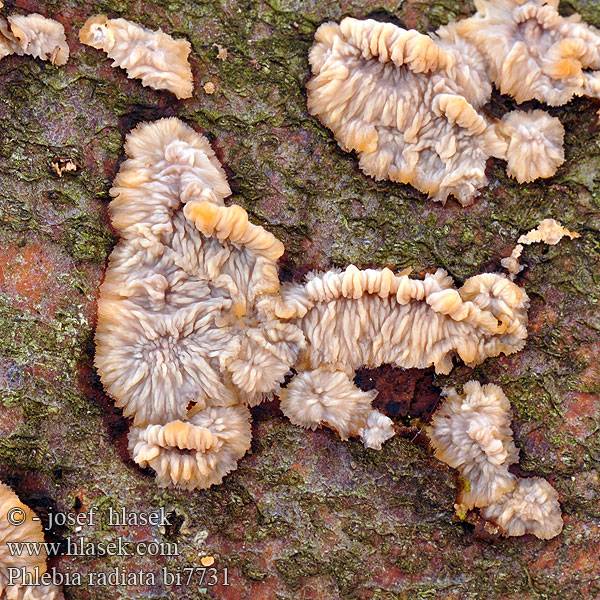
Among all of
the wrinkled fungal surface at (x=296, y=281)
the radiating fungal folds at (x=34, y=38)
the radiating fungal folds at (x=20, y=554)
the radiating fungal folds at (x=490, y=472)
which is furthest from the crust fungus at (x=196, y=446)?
the radiating fungal folds at (x=34, y=38)

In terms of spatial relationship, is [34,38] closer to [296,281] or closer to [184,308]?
[184,308]

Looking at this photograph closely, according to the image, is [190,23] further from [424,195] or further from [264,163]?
[424,195]

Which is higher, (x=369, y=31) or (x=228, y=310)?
(x=369, y=31)

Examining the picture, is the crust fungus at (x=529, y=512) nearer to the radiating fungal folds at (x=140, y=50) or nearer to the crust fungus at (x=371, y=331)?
the crust fungus at (x=371, y=331)

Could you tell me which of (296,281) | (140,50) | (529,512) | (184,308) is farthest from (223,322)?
(529,512)

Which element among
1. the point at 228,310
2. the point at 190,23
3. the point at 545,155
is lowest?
the point at 228,310

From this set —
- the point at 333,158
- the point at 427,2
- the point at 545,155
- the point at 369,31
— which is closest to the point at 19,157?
the point at 333,158
